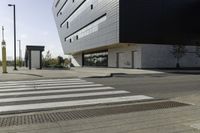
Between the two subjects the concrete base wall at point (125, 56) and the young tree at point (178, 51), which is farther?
the concrete base wall at point (125, 56)

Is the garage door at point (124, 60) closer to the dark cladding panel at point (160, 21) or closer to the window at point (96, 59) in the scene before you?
the dark cladding panel at point (160, 21)

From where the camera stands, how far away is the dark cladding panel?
37875mm

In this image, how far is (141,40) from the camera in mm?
38406

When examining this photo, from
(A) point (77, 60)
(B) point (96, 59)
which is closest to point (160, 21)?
(B) point (96, 59)

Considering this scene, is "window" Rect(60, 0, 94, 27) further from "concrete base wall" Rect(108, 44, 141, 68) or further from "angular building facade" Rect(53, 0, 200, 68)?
"concrete base wall" Rect(108, 44, 141, 68)

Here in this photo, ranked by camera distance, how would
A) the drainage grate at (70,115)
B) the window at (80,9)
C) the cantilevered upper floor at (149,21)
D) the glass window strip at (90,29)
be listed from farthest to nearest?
the window at (80,9) < the glass window strip at (90,29) < the cantilevered upper floor at (149,21) < the drainage grate at (70,115)

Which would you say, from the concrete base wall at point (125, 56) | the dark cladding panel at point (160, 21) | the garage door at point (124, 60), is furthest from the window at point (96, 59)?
the dark cladding panel at point (160, 21)

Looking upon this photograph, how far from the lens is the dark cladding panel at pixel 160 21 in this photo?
124ft

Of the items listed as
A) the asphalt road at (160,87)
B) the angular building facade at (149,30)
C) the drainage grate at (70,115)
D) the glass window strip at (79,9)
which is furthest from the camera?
the glass window strip at (79,9)

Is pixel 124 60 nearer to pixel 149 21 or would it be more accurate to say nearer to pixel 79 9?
pixel 149 21

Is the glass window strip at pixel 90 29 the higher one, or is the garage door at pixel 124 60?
the glass window strip at pixel 90 29

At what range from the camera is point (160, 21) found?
3897 centimetres

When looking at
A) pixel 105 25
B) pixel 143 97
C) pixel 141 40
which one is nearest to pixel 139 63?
pixel 141 40

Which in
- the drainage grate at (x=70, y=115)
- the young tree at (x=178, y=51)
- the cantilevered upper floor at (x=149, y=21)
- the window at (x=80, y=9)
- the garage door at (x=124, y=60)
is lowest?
the drainage grate at (x=70, y=115)
